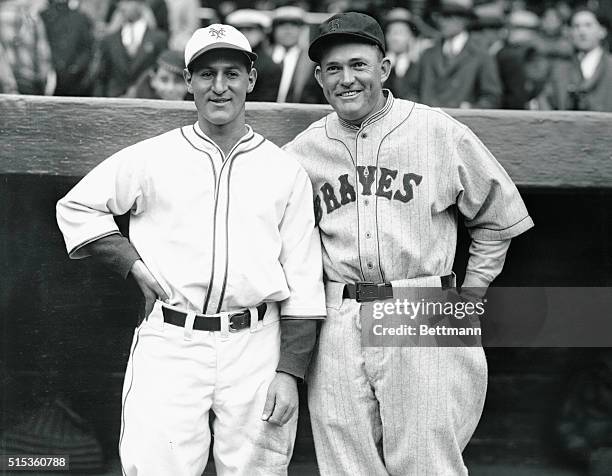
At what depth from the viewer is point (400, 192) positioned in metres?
2.39

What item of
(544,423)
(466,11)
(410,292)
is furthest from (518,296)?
(466,11)

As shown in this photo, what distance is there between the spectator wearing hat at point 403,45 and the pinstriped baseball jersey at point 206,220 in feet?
8.02

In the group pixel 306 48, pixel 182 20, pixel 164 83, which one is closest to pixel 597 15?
pixel 306 48

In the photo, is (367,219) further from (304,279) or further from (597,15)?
(597,15)

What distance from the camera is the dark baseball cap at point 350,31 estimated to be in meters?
2.33

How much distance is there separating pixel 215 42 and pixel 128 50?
2404 mm

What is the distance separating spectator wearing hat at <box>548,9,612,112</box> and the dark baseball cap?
2041mm

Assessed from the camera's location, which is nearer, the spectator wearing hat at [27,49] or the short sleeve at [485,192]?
the short sleeve at [485,192]

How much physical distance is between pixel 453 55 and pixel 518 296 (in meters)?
2.00

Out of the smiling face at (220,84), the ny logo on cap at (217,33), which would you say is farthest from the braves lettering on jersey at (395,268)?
the ny logo on cap at (217,33)

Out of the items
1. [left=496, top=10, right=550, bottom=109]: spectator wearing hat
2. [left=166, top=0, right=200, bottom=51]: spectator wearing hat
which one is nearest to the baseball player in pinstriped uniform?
[left=496, top=10, right=550, bottom=109]: spectator wearing hat

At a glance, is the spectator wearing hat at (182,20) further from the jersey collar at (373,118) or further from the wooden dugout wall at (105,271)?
the jersey collar at (373,118)

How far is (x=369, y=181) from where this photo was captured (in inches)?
94.6

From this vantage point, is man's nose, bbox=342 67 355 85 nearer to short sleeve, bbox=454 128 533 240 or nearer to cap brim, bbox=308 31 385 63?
cap brim, bbox=308 31 385 63
